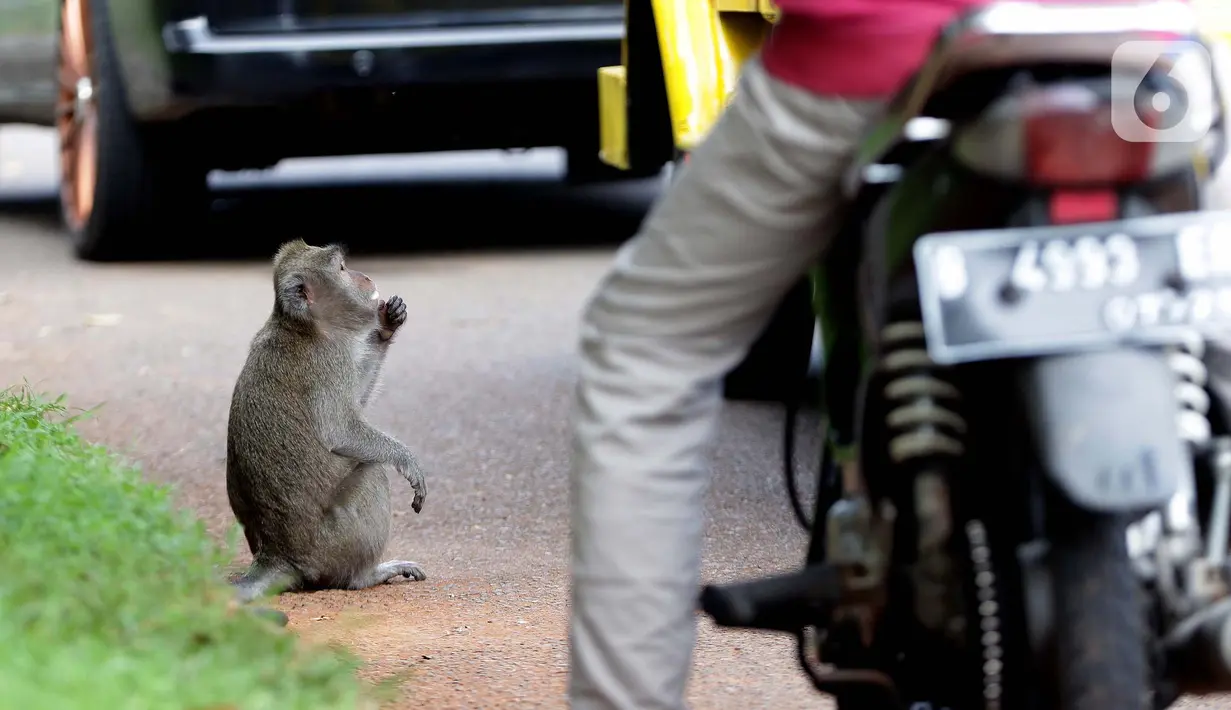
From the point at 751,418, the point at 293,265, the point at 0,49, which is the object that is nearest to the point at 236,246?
the point at 0,49

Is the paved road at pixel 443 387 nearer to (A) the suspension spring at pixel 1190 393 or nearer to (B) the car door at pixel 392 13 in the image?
(B) the car door at pixel 392 13

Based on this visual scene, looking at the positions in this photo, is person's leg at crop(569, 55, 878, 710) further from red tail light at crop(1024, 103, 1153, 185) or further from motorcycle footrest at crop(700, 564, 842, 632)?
red tail light at crop(1024, 103, 1153, 185)

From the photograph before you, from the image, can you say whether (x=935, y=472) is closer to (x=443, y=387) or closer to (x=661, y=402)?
(x=661, y=402)

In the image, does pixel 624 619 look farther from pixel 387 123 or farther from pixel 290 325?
pixel 387 123

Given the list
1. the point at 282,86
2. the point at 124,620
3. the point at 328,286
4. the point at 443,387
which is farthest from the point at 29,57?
the point at 124,620

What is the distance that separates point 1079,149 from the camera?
2.17 metres

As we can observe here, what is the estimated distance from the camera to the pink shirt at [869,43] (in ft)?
7.52

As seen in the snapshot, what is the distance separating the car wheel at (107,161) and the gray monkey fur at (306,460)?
3.54m

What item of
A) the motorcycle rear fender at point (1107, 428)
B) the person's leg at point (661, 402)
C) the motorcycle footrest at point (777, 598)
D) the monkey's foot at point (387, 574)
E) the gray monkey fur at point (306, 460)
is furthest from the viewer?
the monkey's foot at point (387, 574)

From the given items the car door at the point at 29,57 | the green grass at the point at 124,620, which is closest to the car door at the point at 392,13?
the car door at the point at 29,57

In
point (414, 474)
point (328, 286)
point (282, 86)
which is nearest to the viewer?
point (414, 474)

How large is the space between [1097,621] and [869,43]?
0.71 metres

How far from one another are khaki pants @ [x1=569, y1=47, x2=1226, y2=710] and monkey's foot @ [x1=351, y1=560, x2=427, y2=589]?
6.43ft

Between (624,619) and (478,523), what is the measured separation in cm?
247
